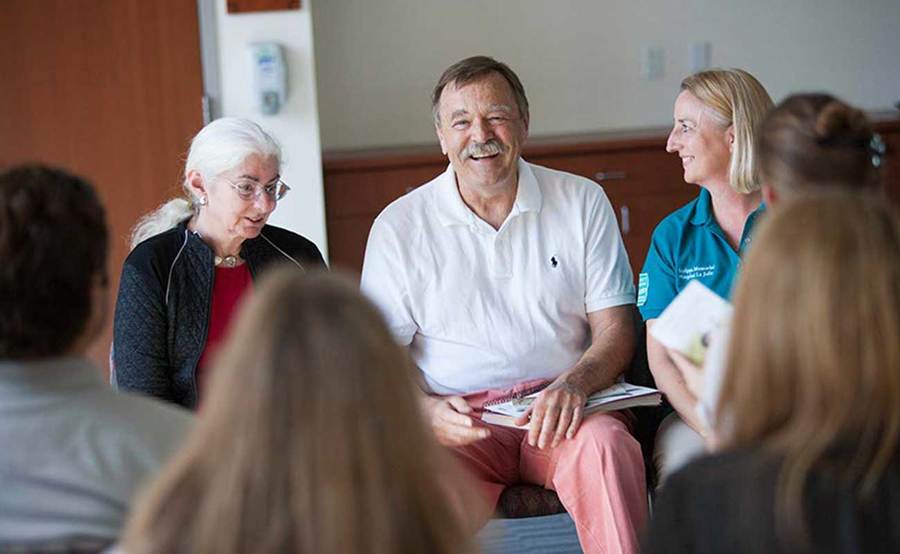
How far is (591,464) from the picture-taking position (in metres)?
2.64

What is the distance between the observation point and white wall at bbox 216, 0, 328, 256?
4.74 metres

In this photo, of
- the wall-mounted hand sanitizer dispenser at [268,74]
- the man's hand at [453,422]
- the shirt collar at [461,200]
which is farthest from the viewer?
the wall-mounted hand sanitizer dispenser at [268,74]

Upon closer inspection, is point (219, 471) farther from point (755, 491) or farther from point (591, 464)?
point (591, 464)

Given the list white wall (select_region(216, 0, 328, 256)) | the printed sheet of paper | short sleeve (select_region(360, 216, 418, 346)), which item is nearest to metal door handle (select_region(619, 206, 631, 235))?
white wall (select_region(216, 0, 328, 256))

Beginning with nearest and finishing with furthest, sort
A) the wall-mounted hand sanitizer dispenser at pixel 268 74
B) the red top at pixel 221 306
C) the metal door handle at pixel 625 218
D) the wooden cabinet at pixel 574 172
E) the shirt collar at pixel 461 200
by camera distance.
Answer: the red top at pixel 221 306
the shirt collar at pixel 461 200
the wall-mounted hand sanitizer dispenser at pixel 268 74
the wooden cabinet at pixel 574 172
the metal door handle at pixel 625 218

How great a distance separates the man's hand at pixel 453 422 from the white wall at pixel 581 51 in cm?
302

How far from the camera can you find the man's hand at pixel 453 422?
271 centimetres

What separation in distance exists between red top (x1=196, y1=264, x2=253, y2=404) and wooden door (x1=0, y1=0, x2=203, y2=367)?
2.01 metres

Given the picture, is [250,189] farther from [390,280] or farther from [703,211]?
[703,211]

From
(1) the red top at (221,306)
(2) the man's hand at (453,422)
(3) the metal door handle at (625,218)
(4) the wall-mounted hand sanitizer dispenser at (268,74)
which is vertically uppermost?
(4) the wall-mounted hand sanitizer dispenser at (268,74)

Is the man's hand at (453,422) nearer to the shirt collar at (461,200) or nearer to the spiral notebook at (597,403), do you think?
the spiral notebook at (597,403)

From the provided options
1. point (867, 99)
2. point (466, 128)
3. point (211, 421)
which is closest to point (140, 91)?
point (466, 128)

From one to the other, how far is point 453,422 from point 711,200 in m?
0.85

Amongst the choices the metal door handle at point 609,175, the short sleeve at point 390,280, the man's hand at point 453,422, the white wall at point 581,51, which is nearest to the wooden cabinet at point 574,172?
the metal door handle at point 609,175
